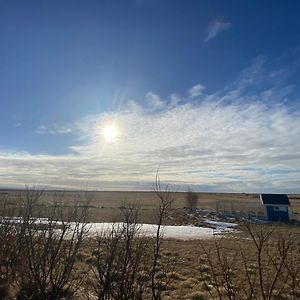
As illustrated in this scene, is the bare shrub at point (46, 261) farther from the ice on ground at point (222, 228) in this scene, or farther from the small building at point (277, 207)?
the small building at point (277, 207)

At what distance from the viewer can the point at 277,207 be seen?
40.2 metres

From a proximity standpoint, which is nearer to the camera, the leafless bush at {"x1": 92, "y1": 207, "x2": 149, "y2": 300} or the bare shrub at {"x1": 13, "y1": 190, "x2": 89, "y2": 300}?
the leafless bush at {"x1": 92, "y1": 207, "x2": 149, "y2": 300}

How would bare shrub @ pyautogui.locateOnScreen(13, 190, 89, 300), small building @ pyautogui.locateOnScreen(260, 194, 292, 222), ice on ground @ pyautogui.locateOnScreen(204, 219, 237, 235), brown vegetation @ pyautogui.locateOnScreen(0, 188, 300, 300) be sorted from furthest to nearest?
small building @ pyautogui.locateOnScreen(260, 194, 292, 222), ice on ground @ pyautogui.locateOnScreen(204, 219, 237, 235), bare shrub @ pyautogui.locateOnScreen(13, 190, 89, 300), brown vegetation @ pyautogui.locateOnScreen(0, 188, 300, 300)

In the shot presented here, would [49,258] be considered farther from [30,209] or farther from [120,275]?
[120,275]

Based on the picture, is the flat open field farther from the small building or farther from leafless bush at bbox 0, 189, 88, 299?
the small building

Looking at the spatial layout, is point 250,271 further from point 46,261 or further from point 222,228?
point 222,228

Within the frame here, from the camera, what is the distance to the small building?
130 ft

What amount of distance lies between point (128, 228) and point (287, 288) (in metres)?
6.67

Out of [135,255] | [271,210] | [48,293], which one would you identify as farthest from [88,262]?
[271,210]

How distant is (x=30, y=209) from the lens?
8148 millimetres

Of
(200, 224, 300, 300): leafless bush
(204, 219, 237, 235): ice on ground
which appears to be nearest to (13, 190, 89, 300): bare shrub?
(200, 224, 300, 300): leafless bush

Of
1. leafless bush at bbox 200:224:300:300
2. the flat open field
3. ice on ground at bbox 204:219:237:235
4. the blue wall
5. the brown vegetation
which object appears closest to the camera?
the brown vegetation

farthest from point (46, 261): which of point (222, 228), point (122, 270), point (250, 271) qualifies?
point (222, 228)

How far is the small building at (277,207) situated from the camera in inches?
1557
